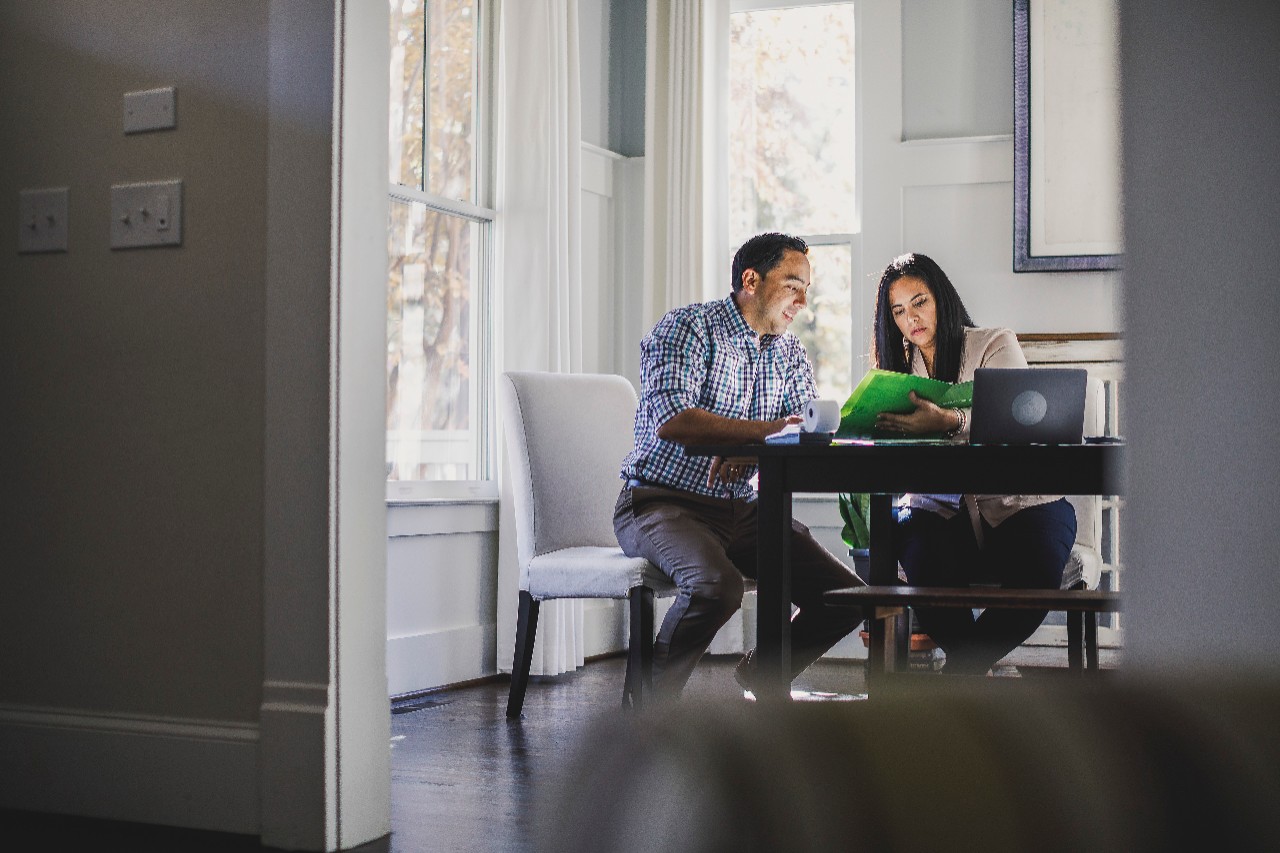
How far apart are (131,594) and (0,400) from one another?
0.48 metres

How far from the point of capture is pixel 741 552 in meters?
3.22

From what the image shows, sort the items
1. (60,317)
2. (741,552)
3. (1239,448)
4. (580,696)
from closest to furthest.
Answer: (1239,448) < (60,317) < (741,552) < (580,696)

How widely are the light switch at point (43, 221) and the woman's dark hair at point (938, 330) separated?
1.88 meters

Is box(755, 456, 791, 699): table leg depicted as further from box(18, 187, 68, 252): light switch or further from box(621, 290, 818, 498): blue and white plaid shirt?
box(18, 187, 68, 252): light switch

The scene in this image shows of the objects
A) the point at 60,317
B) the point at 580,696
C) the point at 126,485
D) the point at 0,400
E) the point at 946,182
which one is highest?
the point at 946,182

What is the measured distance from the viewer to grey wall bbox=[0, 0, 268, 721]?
2.23m

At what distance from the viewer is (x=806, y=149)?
4.89 m

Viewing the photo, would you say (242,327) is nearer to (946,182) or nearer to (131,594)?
(131,594)

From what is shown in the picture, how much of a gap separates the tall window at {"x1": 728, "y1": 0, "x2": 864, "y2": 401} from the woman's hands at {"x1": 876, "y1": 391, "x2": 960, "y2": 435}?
225 centimetres

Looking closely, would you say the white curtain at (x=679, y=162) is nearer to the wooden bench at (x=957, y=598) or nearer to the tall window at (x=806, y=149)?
the tall window at (x=806, y=149)

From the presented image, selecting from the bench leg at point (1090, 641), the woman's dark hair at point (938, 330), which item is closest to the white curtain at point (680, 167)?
the woman's dark hair at point (938, 330)

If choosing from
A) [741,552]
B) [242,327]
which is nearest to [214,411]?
[242,327]

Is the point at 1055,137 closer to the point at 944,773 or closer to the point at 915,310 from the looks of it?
the point at 915,310

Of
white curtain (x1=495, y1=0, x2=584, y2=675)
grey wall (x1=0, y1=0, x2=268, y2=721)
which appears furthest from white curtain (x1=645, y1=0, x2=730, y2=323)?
grey wall (x1=0, y1=0, x2=268, y2=721)
